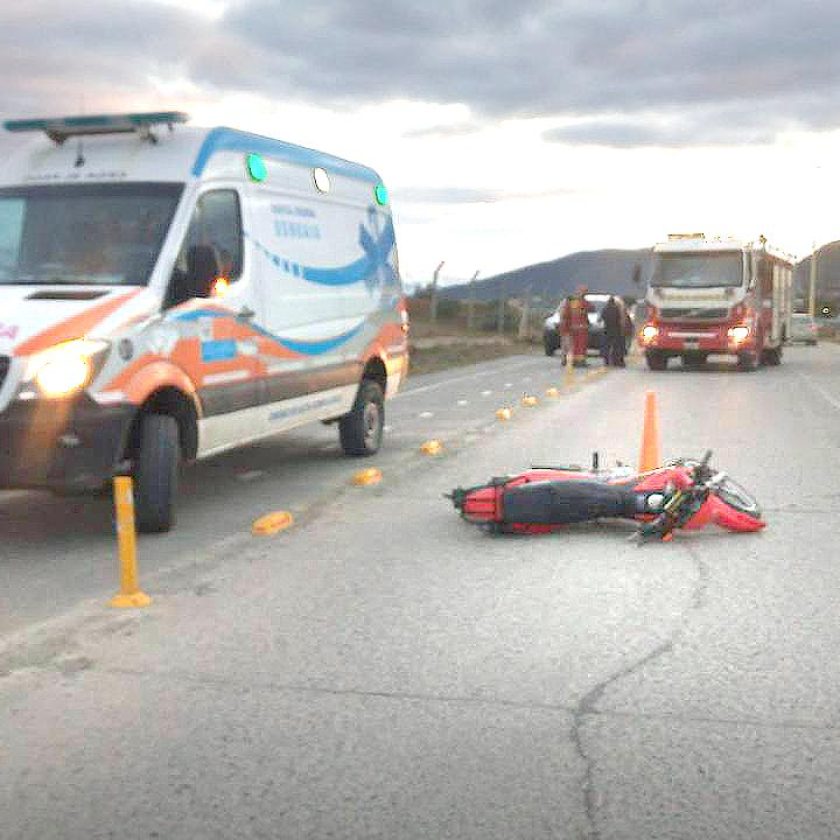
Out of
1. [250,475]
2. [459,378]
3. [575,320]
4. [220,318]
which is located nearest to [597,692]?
[220,318]

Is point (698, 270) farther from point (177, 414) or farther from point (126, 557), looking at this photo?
point (126, 557)

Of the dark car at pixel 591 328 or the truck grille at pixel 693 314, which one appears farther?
the dark car at pixel 591 328

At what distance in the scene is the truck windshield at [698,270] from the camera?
27.5m

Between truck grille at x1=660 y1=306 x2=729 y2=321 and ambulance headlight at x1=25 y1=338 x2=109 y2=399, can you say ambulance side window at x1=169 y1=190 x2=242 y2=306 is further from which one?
truck grille at x1=660 y1=306 x2=729 y2=321

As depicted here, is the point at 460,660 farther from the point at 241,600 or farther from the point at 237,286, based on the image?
the point at 237,286

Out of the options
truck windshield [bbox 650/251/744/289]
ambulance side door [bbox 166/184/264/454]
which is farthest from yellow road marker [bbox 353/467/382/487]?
truck windshield [bbox 650/251/744/289]

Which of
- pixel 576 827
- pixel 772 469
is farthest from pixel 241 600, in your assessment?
pixel 772 469

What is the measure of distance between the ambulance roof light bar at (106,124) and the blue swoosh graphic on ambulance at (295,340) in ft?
4.56

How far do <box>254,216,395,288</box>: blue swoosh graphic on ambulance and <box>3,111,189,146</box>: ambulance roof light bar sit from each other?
1009 millimetres

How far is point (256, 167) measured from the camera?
29.6 feet

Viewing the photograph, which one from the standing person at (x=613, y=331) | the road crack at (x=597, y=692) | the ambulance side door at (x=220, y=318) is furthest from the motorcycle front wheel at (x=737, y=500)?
the standing person at (x=613, y=331)

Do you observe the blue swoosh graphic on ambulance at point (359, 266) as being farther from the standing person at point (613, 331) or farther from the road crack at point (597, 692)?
the standing person at point (613, 331)

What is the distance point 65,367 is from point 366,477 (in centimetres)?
342

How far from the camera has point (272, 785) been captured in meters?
3.69
